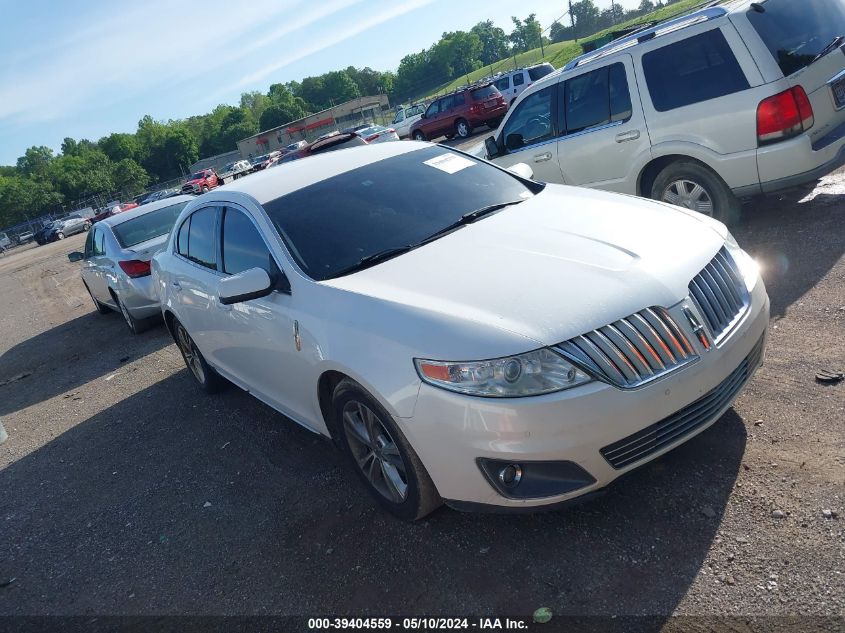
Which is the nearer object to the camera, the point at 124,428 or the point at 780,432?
the point at 780,432

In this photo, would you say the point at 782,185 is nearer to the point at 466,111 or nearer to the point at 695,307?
the point at 695,307

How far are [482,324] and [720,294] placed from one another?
3.87 ft

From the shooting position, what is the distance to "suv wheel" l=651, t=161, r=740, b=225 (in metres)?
5.89

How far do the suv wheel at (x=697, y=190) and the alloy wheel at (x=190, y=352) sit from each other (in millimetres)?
4475

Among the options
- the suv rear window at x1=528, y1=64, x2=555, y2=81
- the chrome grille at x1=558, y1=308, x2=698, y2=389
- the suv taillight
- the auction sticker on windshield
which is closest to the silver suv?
the suv taillight

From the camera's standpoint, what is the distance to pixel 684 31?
587cm

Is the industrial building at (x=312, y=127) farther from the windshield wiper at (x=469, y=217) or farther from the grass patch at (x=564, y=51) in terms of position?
the windshield wiper at (x=469, y=217)

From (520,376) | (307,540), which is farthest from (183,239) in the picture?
(520,376)

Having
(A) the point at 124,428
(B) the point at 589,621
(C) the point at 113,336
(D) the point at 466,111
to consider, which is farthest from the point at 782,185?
(D) the point at 466,111

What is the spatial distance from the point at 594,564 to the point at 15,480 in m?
4.86

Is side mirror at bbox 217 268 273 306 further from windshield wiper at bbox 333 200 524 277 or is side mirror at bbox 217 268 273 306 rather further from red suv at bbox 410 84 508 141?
red suv at bbox 410 84 508 141

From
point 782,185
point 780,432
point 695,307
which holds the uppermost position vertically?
point 695,307

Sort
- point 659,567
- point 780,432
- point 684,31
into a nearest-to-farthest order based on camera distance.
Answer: point 659,567
point 780,432
point 684,31

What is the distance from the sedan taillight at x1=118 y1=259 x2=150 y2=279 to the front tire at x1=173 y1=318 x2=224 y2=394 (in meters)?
2.83
